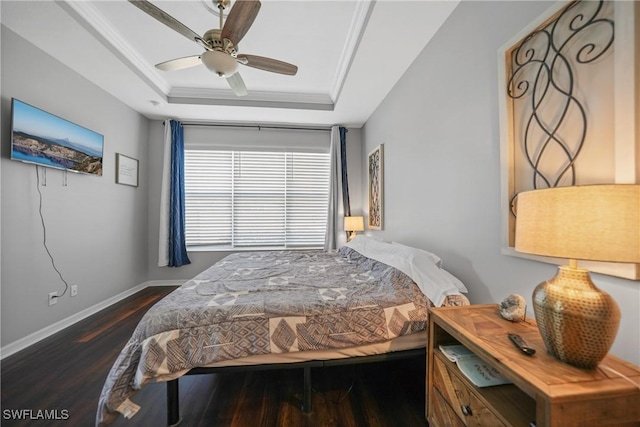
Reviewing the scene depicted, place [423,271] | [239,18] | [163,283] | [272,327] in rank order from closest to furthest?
[272,327]
[239,18]
[423,271]
[163,283]

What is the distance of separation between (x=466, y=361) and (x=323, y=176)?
3370mm

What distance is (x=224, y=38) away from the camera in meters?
1.52

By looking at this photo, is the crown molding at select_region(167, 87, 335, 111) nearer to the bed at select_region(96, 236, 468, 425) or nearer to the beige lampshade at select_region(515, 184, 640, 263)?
the bed at select_region(96, 236, 468, 425)

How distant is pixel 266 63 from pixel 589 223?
2.05m

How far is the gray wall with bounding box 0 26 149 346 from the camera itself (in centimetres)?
188

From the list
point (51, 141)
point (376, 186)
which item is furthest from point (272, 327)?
point (51, 141)

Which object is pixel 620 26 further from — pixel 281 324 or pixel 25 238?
pixel 25 238

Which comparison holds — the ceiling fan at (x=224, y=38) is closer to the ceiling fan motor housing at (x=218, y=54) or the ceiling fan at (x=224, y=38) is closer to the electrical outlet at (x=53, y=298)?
the ceiling fan motor housing at (x=218, y=54)

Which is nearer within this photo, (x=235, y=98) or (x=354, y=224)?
(x=235, y=98)

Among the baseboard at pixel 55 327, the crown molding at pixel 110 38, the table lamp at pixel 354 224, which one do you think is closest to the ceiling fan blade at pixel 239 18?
the crown molding at pixel 110 38

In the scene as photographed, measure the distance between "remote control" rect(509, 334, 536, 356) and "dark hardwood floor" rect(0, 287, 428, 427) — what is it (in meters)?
0.86

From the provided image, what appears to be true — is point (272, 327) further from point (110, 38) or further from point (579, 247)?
point (110, 38)

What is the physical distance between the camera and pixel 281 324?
→ 126 centimetres

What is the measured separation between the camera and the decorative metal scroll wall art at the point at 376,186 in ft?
9.83
